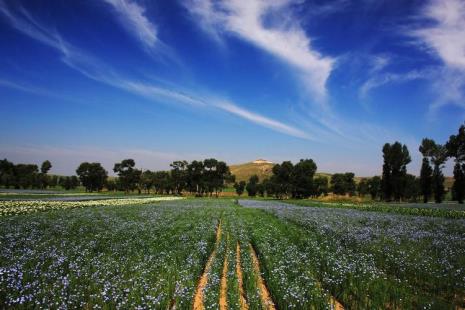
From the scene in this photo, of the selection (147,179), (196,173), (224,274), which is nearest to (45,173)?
(147,179)

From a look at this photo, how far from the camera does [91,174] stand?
15538 cm

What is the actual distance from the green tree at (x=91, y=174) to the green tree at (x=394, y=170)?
124 m

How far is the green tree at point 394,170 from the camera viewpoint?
9762 cm

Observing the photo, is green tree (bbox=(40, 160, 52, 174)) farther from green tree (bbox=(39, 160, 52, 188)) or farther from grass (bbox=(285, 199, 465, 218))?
grass (bbox=(285, 199, 465, 218))

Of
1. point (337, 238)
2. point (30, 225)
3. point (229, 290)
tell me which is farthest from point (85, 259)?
point (337, 238)

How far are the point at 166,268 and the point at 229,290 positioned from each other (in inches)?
111

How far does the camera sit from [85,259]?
40.0 ft

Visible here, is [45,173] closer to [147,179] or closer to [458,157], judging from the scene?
[147,179]

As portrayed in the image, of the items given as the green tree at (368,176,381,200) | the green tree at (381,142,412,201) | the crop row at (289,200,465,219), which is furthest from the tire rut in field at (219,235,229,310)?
the green tree at (368,176,381,200)

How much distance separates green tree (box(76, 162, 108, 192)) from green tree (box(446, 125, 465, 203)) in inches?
5537

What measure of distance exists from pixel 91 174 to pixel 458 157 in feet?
471

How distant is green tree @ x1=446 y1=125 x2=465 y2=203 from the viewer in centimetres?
7675

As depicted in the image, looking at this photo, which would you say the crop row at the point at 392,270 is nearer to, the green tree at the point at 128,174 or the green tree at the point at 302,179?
the green tree at the point at 302,179

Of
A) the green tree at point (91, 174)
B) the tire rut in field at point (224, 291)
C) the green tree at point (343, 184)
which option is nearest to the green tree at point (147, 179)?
the green tree at point (91, 174)
